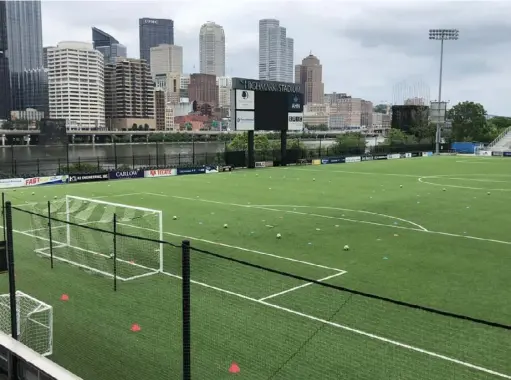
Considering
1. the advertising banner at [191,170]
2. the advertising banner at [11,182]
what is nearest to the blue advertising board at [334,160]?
the advertising banner at [191,170]

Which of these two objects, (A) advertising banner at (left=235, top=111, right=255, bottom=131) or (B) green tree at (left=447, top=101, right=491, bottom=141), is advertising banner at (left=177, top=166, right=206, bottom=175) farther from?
(B) green tree at (left=447, top=101, right=491, bottom=141)

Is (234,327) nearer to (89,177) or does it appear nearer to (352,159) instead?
(89,177)

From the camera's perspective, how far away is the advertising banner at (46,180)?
107 feet

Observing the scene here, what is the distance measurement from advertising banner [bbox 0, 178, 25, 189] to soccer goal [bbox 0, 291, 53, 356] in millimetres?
25280

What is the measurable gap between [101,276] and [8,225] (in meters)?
4.80

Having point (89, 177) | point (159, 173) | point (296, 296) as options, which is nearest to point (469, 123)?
point (159, 173)

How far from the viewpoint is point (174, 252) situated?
14117 millimetres

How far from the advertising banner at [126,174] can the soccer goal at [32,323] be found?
2963 cm

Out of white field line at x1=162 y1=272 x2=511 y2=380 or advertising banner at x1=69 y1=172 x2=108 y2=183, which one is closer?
white field line at x1=162 y1=272 x2=511 y2=380

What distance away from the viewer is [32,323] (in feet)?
26.6

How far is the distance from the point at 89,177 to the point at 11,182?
210 inches

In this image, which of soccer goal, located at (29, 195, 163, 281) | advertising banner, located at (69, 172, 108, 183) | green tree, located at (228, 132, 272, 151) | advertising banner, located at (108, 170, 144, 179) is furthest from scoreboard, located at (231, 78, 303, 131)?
soccer goal, located at (29, 195, 163, 281)

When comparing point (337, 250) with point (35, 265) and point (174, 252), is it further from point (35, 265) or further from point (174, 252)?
point (35, 265)

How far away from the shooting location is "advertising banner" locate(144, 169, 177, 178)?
129ft
